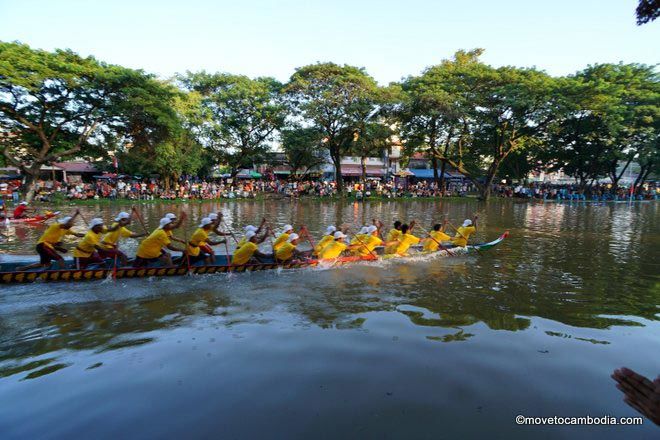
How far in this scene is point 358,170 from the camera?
59.9m

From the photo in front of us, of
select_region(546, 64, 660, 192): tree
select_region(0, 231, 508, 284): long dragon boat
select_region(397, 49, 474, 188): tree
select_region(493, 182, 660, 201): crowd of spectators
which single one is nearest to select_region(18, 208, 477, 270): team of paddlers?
select_region(0, 231, 508, 284): long dragon boat

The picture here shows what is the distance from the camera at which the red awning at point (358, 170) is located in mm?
58969

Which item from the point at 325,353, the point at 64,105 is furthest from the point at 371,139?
the point at 325,353

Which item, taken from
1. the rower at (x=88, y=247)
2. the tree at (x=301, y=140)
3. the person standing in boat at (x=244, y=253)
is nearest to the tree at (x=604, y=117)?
the tree at (x=301, y=140)

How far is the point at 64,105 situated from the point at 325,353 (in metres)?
31.1

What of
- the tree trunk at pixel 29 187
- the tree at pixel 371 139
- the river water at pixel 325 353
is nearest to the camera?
the river water at pixel 325 353

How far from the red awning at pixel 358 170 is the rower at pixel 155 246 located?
49093 mm

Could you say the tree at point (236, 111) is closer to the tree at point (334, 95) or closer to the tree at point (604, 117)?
the tree at point (334, 95)

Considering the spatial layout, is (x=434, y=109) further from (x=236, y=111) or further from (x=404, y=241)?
(x=404, y=241)

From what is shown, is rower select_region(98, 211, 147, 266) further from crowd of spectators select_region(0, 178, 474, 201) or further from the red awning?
the red awning

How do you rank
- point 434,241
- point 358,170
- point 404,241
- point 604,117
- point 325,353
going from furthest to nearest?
1. point 358,170
2. point 604,117
3. point 434,241
4. point 404,241
5. point 325,353

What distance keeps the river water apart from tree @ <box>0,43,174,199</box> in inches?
884

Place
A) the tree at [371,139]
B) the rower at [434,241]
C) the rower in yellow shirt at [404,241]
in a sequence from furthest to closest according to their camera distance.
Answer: the tree at [371,139]
the rower at [434,241]
the rower in yellow shirt at [404,241]

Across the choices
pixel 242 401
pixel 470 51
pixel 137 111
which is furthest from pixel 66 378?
pixel 470 51
